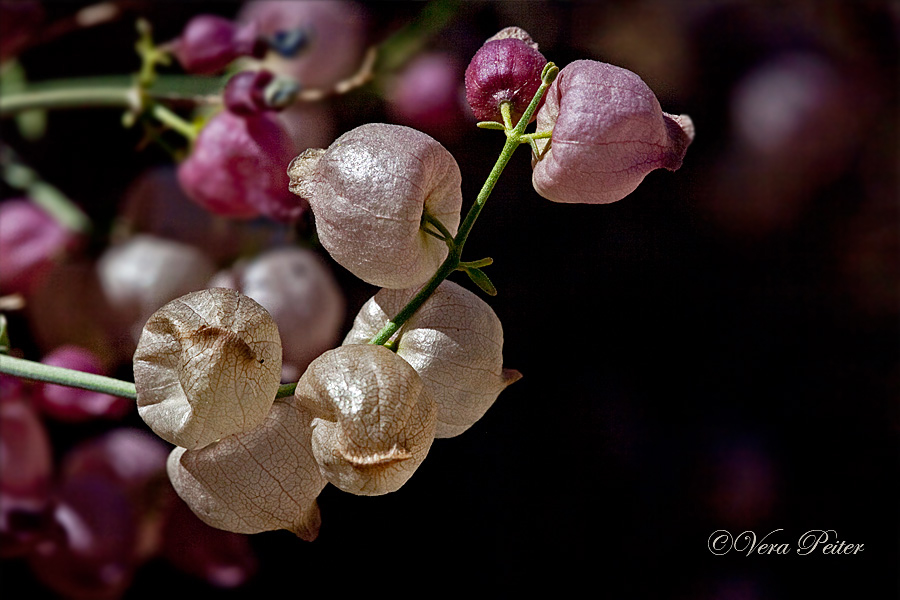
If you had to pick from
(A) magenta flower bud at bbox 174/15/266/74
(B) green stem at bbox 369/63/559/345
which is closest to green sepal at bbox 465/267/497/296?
(B) green stem at bbox 369/63/559/345

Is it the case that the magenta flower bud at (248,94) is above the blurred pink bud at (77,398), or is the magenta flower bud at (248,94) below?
above

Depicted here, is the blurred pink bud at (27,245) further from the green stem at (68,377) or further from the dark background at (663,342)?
the green stem at (68,377)

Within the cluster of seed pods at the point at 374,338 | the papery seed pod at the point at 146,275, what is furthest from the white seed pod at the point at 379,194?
the papery seed pod at the point at 146,275

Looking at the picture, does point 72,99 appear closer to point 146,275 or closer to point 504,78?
point 146,275

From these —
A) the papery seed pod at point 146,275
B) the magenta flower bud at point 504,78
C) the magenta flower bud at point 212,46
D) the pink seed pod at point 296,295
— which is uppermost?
the magenta flower bud at point 504,78

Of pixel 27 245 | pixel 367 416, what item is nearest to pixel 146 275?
pixel 27 245

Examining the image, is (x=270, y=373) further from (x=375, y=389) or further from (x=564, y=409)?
(x=564, y=409)
